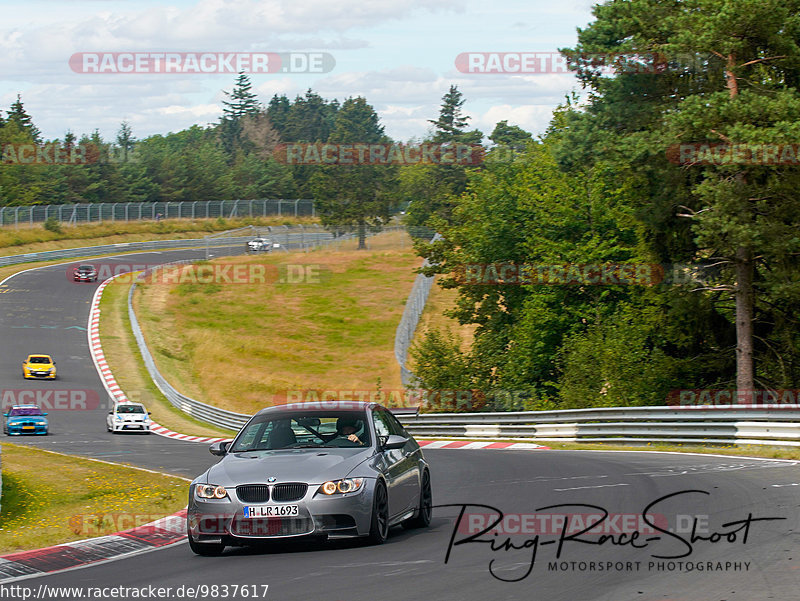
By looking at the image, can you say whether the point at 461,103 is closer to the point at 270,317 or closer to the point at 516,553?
the point at 270,317

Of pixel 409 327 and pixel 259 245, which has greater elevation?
pixel 259 245

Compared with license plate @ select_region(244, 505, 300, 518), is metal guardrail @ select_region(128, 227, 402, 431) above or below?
below

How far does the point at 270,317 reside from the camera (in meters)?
64.7

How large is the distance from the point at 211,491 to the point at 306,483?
2.82 feet

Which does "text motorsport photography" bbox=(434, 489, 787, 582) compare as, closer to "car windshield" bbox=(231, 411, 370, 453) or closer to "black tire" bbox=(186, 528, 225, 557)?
"car windshield" bbox=(231, 411, 370, 453)

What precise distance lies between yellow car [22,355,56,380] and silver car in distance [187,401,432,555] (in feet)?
127

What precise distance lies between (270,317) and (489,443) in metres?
38.4

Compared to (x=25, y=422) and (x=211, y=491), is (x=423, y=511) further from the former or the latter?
(x=25, y=422)

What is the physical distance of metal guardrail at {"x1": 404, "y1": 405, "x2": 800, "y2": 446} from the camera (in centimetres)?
1872

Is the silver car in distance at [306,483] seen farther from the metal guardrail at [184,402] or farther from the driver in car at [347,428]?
the metal guardrail at [184,402]

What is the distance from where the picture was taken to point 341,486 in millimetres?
8867

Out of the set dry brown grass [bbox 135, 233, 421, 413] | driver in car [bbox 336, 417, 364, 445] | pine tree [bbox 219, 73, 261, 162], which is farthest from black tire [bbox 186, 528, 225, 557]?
pine tree [bbox 219, 73, 261, 162]

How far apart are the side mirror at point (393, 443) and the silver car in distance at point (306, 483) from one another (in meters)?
0.01

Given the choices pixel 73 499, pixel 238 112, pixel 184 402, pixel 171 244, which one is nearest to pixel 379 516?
pixel 73 499
